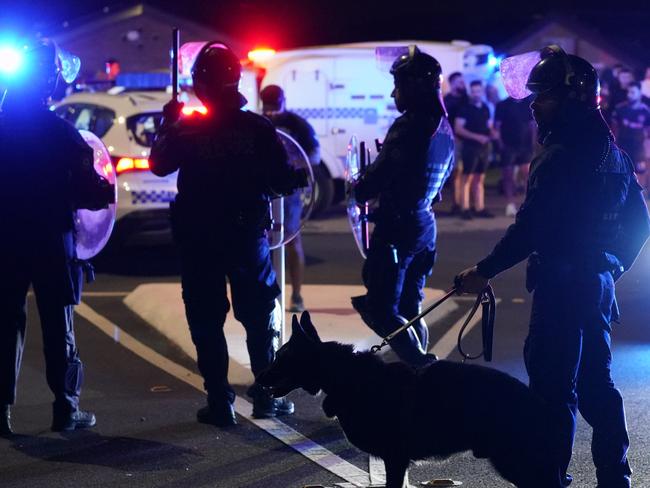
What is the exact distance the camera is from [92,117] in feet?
42.8

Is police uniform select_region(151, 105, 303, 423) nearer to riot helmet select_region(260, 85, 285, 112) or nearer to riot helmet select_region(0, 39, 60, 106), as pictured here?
riot helmet select_region(0, 39, 60, 106)

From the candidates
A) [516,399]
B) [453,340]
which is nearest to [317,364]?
[516,399]

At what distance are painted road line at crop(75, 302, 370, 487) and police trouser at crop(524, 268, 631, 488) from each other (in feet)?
3.52

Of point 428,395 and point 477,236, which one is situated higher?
point 428,395

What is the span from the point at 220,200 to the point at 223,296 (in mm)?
540

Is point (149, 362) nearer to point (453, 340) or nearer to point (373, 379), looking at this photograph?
point (453, 340)

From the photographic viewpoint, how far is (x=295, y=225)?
27.0 ft

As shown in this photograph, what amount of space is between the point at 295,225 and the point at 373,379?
3727mm

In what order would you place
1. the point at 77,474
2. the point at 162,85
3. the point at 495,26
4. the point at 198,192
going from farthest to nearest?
the point at 495,26, the point at 162,85, the point at 198,192, the point at 77,474

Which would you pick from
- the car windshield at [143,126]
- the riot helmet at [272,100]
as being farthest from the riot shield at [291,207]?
the car windshield at [143,126]

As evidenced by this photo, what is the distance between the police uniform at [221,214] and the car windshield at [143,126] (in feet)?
20.4

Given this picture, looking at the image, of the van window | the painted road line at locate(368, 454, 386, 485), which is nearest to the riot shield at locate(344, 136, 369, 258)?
the painted road line at locate(368, 454, 386, 485)

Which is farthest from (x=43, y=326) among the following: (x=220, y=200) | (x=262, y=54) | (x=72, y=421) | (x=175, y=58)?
(x=262, y=54)

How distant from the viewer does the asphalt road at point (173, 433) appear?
558 centimetres
